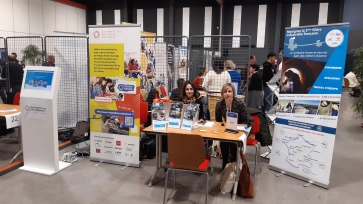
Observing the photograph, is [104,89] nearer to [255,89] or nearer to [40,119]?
[40,119]

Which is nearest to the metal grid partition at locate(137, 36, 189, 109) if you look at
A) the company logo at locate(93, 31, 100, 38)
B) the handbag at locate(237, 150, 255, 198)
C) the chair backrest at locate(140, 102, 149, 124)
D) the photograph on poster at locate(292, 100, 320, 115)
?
the chair backrest at locate(140, 102, 149, 124)

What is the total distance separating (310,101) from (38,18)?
10503mm

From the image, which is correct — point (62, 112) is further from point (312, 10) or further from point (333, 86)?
point (312, 10)

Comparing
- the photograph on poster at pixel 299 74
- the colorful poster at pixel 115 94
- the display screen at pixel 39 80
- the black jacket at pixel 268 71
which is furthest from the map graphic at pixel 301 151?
the display screen at pixel 39 80

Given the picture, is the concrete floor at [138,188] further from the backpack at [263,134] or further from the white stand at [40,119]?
the backpack at [263,134]

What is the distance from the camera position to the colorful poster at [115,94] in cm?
353

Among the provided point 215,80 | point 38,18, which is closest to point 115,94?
point 215,80

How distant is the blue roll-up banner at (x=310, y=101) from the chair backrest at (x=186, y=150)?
4.86ft

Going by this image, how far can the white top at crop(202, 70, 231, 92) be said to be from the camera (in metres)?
4.73

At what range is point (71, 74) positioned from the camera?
4906 millimetres

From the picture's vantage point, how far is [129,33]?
3.49 metres

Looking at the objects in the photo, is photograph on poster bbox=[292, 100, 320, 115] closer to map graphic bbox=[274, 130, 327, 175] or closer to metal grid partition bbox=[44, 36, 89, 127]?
map graphic bbox=[274, 130, 327, 175]

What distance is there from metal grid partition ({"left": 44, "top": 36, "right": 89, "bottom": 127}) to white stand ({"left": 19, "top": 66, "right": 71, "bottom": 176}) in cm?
145

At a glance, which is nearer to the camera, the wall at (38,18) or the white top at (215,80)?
the white top at (215,80)
